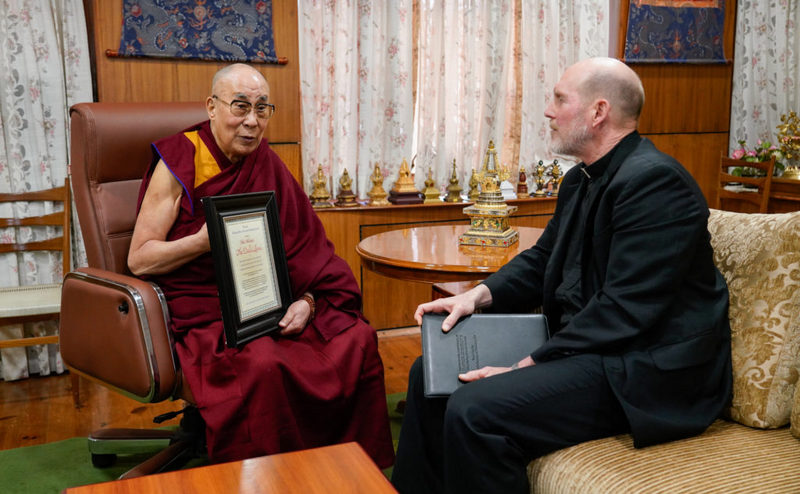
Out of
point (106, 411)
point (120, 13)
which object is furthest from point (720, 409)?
point (120, 13)

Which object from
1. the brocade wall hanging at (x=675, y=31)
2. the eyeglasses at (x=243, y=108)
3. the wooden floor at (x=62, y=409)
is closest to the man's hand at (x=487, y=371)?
the eyeglasses at (x=243, y=108)

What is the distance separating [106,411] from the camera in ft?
9.21

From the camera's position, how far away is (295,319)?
207cm

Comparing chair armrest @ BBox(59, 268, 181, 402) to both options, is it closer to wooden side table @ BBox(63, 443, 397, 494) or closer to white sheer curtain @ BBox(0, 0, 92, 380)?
wooden side table @ BBox(63, 443, 397, 494)

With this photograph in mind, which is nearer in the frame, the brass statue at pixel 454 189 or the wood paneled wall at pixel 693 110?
the brass statue at pixel 454 189

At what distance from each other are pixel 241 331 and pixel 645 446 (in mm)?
1096

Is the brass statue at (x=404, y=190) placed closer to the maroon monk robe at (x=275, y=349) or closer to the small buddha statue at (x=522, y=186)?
the small buddha statue at (x=522, y=186)

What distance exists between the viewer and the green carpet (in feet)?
7.18

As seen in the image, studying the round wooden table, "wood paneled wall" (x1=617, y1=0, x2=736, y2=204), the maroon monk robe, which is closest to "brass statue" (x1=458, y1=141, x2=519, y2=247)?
the round wooden table

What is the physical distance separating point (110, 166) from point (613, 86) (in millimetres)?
1551

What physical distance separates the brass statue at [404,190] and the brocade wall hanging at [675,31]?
172 cm

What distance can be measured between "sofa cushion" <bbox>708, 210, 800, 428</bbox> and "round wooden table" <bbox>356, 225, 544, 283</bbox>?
770 millimetres

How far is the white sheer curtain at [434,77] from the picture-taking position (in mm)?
3635

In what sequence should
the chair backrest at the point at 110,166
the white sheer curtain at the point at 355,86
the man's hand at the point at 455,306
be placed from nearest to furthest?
the man's hand at the point at 455,306
the chair backrest at the point at 110,166
the white sheer curtain at the point at 355,86
